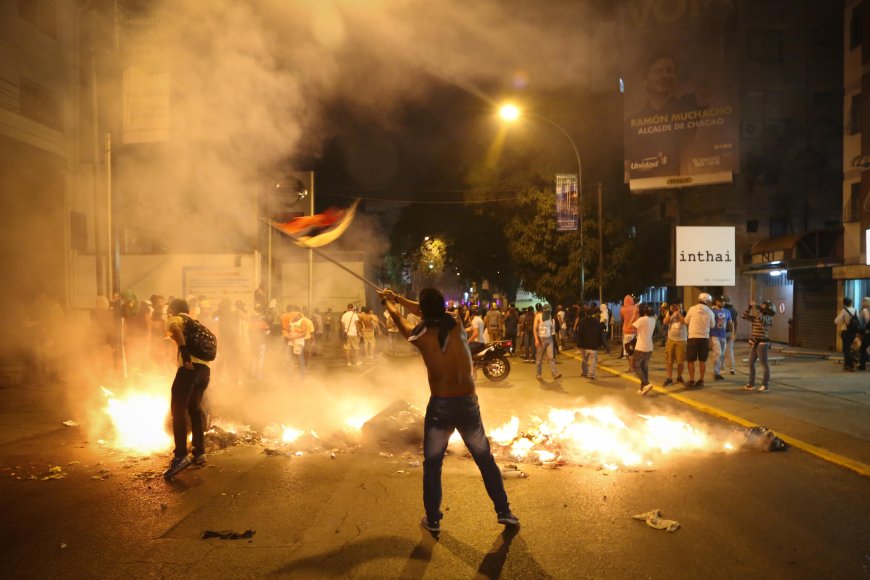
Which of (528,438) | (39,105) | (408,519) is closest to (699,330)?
(528,438)

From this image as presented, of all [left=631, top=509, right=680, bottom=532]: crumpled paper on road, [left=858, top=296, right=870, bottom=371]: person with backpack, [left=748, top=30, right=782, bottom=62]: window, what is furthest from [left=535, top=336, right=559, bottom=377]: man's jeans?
[left=748, top=30, right=782, bottom=62]: window

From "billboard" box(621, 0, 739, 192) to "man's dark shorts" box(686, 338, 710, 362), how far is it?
840 centimetres

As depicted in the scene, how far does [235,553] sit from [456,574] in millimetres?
1322

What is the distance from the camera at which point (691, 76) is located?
54.6ft

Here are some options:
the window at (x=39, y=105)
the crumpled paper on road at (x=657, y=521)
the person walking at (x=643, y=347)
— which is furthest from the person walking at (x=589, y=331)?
the window at (x=39, y=105)

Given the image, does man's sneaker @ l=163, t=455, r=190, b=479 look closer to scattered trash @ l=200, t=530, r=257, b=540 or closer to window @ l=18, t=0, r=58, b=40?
scattered trash @ l=200, t=530, r=257, b=540

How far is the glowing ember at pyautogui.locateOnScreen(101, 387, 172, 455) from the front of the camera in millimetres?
6461

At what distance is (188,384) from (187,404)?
179mm

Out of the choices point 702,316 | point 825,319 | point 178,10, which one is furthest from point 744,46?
point 178,10

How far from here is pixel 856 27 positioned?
675 inches

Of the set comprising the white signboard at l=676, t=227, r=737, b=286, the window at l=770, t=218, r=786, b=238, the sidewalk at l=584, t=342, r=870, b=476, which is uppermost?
the window at l=770, t=218, r=786, b=238

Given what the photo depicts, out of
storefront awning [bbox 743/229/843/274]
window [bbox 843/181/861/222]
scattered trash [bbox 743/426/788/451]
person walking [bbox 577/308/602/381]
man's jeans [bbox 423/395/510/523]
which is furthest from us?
storefront awning [bbox 743/229/843/274]

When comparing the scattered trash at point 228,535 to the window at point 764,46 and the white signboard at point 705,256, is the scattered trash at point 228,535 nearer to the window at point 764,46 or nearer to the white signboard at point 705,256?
the white signboard at point 705,256

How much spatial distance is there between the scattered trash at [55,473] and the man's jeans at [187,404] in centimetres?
99
